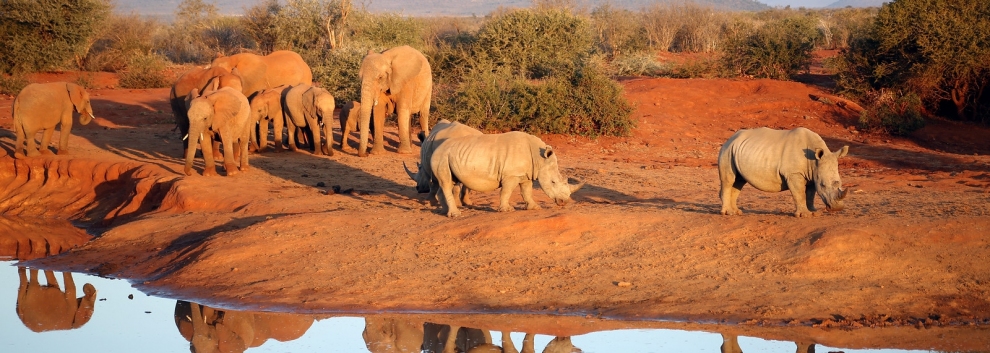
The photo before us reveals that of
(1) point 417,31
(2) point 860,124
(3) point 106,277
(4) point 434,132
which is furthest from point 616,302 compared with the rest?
(1) point 417,31

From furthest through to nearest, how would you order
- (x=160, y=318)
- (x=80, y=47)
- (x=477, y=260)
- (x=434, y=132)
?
(x=80, y=47), (x=434, y=132), (x=477, y=260), (x=160, y=318)

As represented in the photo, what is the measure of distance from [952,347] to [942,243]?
2019mm

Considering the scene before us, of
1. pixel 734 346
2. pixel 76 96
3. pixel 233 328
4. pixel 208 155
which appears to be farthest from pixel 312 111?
pixel 734 346

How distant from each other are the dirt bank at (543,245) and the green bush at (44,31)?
1388 centimetres

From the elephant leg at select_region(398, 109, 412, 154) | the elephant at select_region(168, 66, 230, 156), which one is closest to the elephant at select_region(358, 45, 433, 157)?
the elephant leg at select_region(398, 109, 412, 154)

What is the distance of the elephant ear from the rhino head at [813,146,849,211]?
11.8 metres

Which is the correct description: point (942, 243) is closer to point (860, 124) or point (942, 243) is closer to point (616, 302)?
point (616, 302)

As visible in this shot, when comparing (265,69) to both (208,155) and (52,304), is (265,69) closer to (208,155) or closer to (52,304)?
(208,155)

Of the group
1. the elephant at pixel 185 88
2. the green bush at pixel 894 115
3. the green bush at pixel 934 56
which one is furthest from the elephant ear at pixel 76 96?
the green bush at pixel 934 56

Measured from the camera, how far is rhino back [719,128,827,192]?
33.0ft

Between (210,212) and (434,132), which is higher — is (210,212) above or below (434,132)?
below

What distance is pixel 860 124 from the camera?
22.5 metres

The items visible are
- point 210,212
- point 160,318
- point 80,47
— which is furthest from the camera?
point 80,47

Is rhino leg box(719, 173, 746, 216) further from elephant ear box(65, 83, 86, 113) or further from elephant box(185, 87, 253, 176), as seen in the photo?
elephant ear box(65, 83, 86, 113)
